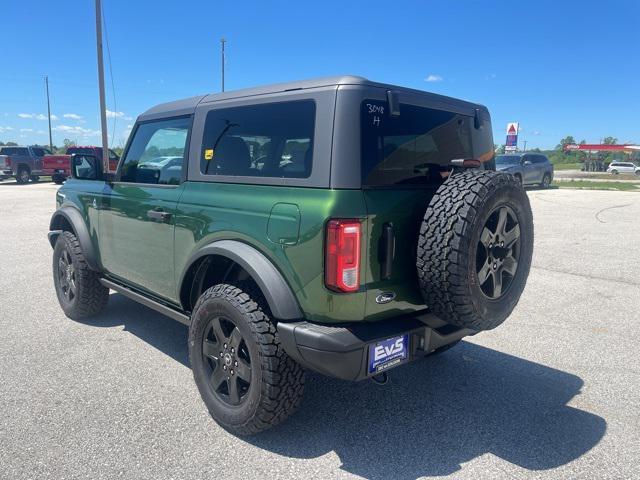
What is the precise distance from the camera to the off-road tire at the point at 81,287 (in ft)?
14.9

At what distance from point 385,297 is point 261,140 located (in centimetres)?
122

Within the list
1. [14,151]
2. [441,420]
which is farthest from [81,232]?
[14,151]

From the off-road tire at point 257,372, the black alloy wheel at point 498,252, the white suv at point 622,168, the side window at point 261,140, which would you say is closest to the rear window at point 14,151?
the side window at point 261,140

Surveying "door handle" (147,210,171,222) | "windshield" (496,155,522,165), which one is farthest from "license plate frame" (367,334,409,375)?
"windshield" (496,155,522,165)

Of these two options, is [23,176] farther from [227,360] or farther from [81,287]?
[227,360]

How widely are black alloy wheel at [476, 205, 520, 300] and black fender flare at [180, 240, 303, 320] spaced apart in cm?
102

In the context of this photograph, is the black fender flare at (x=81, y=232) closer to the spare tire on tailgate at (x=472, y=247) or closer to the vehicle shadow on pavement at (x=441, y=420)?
the vehicle shadow on pavement at (x=441, y=420)

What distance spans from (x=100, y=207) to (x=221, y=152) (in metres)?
1.67

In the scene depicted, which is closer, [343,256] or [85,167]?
[343,256]

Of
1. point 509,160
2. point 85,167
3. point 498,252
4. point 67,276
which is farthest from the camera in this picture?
point 509,160

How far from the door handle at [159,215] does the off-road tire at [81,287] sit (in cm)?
138

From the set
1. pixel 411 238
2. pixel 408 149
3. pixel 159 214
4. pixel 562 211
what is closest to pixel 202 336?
pixel 159 214

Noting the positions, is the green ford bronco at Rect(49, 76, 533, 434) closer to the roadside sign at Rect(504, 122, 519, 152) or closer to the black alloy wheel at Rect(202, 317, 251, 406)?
the black alloy wheel at Rect(202, 317, 251, 406)

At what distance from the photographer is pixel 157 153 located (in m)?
3.84
